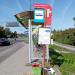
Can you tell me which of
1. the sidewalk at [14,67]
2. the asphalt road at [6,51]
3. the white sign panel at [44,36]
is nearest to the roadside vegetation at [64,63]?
the sidewalk at [14,67]

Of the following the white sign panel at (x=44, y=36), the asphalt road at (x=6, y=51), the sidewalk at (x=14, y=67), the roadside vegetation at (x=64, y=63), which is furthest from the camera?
the asphalt road at (x=6, y=51)

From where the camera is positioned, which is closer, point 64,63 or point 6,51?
point 64,63

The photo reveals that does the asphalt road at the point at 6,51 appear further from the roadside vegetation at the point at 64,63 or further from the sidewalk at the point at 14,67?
the roadside vegetation at the point at 64,63

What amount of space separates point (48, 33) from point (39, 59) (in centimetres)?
811

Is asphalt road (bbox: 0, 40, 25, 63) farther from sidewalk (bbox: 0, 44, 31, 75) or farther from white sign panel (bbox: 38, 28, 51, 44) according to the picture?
white sign panel (bbox: 38, 28, 51, 44)

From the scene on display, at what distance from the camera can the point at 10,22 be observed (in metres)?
108

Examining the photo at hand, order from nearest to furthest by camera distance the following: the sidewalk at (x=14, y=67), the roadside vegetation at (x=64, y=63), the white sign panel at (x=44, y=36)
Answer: the white sign panel at (x=44, y=36) → the roadside vegetation at (x=64, y=63) → the sidewalk at (x=14, y=67)

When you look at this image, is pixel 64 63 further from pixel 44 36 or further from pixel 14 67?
pixel 44 36

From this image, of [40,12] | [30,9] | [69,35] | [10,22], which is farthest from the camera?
[10,22]

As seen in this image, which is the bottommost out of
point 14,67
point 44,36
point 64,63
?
point 14,67

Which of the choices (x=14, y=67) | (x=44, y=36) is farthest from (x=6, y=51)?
(x=44, y=36)

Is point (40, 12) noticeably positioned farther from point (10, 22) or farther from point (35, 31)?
point (10, 22)

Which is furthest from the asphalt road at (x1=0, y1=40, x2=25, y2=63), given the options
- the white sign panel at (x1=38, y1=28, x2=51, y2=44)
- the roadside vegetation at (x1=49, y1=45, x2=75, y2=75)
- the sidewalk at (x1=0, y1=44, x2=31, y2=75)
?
the white sign panel at (x1=38, y1=28, x2=51, y2=44)

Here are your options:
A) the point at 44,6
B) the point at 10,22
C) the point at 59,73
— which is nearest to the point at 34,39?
the point at 44,6
